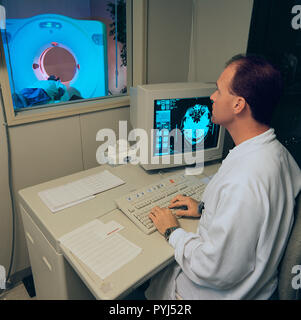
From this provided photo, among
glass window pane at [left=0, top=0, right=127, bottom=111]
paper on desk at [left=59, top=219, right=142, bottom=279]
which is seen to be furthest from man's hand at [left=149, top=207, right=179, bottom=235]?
glass window pane at [left=0, top=0, right=127, bottom=111]

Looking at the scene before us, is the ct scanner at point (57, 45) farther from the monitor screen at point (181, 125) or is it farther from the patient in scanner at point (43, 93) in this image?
the monitor screen at point (181, 125)

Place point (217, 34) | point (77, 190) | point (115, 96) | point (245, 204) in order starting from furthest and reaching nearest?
point (115, 96)
point (217, 34)
point (77, 190)
point (245, 204)

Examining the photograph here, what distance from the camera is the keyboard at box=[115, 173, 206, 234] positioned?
1086mm

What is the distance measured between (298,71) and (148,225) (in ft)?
3.03

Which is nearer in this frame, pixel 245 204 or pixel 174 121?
pixel 245 204

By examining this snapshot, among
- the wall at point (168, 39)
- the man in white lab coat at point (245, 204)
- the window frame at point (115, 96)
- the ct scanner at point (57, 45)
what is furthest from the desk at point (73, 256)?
the wall at point (168, 39)

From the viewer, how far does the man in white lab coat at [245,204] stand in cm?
77

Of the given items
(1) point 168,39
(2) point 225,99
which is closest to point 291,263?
(2) point 225,99

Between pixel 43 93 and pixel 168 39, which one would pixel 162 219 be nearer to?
pixel 43 93

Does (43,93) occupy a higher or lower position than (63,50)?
lower

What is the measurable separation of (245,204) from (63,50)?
4.66 feet

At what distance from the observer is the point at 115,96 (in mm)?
1883

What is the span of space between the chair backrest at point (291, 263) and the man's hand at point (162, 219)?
39 cm

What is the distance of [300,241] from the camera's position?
81 centimetres
